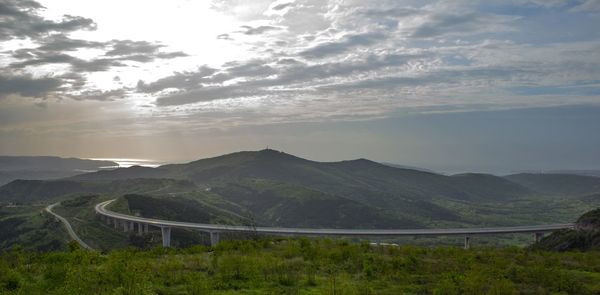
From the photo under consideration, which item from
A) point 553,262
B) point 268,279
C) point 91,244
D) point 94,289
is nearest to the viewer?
point 94,289

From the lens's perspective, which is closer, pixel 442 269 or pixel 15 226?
pixel 442 269

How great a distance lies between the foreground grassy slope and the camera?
721 inches

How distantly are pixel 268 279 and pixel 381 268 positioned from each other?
7435mm

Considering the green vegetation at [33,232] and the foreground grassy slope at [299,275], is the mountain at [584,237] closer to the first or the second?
the foreground grassy slope at [299,275]

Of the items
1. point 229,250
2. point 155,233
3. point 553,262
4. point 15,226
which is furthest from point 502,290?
point 15,226

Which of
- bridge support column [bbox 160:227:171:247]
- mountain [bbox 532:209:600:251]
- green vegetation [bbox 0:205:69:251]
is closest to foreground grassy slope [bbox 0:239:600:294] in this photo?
mountain [bbox 532:209:600:251]

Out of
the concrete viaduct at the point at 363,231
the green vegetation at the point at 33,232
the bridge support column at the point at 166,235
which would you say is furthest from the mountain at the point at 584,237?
the green vegetation at the point at 33,232

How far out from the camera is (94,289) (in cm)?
1733

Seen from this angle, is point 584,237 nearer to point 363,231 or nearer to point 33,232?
point 363,231

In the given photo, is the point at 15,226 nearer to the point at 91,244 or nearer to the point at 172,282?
the point at 91,244

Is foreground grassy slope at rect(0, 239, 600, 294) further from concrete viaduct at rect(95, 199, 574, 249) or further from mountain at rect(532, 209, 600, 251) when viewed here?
concrete viaduct at rect(95, 199, 574, 249)

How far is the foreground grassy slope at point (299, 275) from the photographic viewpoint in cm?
1831

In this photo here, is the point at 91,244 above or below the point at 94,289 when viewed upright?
below

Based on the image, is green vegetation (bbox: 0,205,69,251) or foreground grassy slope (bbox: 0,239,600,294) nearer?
foreground grassy slope (bbox: 0,239,600,294)
